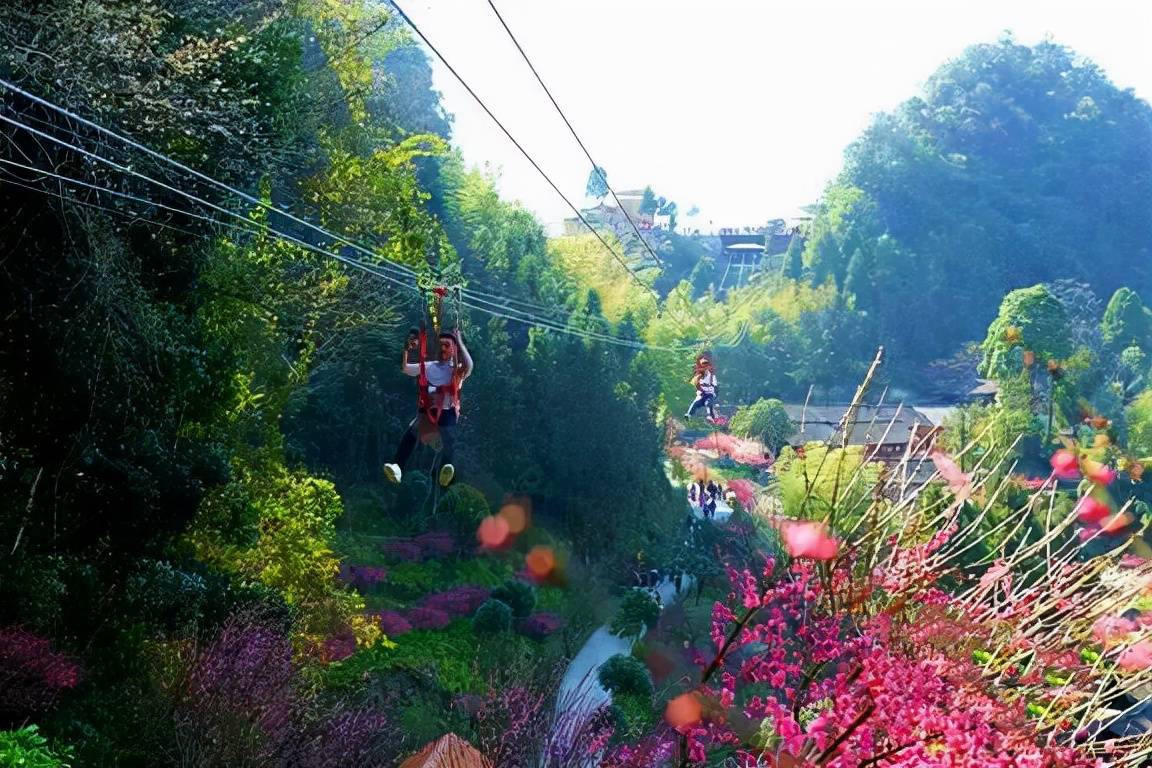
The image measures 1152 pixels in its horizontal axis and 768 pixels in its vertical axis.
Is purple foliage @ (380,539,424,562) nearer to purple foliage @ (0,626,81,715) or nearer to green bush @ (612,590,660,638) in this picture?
green bush @ (612,590,660,638)

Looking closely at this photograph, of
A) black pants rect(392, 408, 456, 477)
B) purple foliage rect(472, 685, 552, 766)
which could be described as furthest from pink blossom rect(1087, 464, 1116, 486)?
black pants rect(392, 408, 456, 477)

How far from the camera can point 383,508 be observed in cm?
2458

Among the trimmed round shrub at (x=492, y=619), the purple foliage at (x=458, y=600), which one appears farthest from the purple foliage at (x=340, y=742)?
the purple foliage at (x=458, y=600)

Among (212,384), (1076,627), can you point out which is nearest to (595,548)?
(212,384)

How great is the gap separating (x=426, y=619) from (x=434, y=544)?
9.93 ft

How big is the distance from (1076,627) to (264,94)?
10352mm

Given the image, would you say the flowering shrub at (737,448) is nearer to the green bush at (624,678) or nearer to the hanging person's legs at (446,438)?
the green bush at (624,678)

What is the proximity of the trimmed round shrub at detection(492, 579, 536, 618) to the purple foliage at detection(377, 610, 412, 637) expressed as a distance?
2332mm

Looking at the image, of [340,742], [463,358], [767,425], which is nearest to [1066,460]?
[767,425]

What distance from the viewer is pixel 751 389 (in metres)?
62.5

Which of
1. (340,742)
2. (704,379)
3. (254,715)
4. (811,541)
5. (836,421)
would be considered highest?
(811,541)

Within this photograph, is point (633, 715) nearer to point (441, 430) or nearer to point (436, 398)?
point (441, 430)

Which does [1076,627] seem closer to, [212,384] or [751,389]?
[212,384]

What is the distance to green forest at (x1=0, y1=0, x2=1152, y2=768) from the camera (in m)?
6.62
